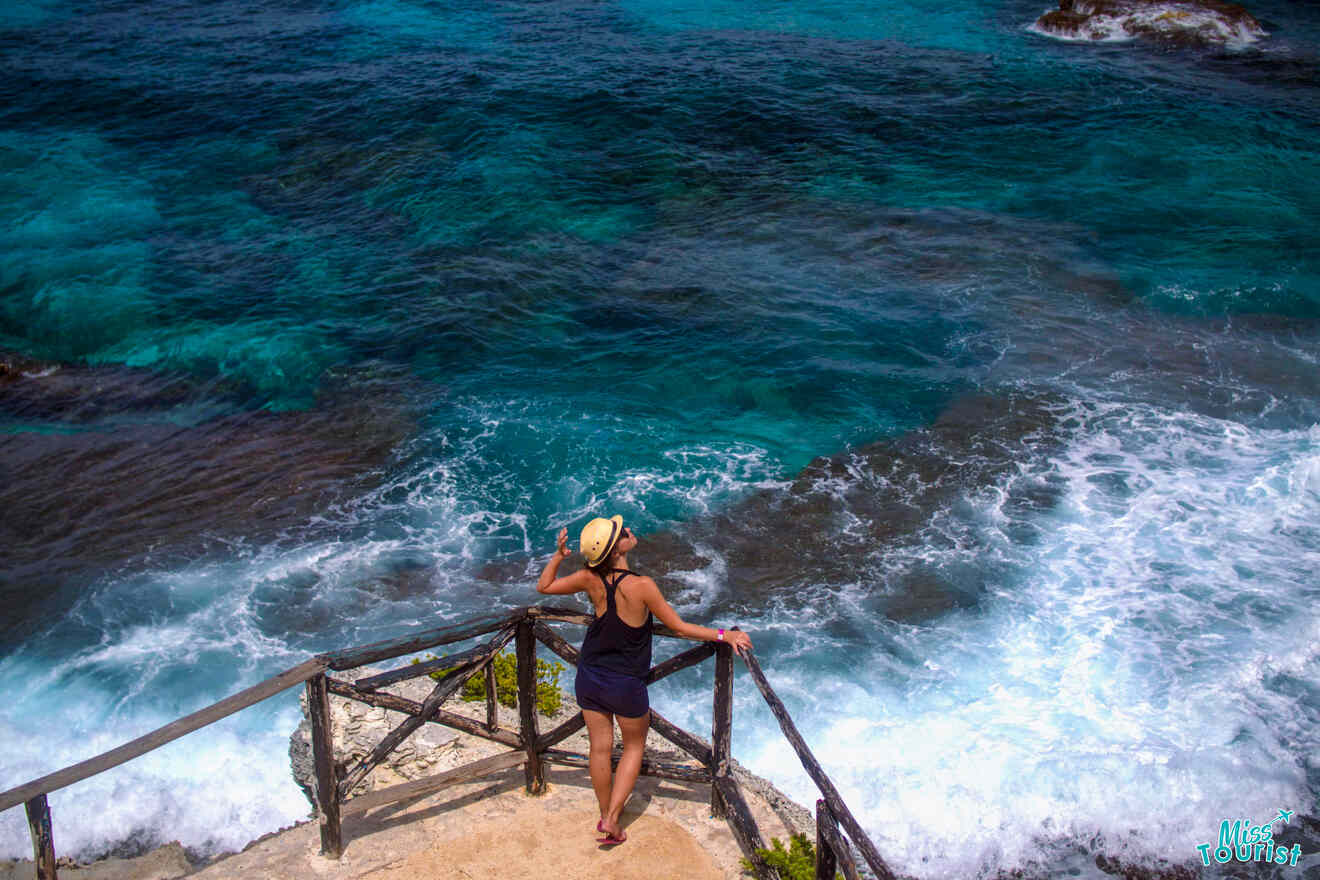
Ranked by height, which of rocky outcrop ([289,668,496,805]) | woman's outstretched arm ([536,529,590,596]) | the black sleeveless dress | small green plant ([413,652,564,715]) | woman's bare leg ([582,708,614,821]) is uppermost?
woman's outstretched arm ([536,529,590,596])

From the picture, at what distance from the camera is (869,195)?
2247cm

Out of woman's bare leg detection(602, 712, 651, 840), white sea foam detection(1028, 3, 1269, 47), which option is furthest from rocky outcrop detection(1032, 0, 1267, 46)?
woman's bare leg detection(602, 712, 651, 840)

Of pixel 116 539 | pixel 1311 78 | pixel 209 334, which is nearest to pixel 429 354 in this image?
pixel 209 334

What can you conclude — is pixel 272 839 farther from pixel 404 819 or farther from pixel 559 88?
pixel 559 88

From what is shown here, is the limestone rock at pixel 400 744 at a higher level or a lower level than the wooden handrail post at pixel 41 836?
lower

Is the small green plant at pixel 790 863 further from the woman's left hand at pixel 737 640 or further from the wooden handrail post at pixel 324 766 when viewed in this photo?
the wooden handrail post at pixel 324 766

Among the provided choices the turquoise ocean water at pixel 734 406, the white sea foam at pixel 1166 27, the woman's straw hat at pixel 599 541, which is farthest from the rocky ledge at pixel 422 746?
the white sea foam at pixel 1166 27

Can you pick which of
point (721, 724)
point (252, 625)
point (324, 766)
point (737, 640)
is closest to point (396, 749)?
point (324, 766)

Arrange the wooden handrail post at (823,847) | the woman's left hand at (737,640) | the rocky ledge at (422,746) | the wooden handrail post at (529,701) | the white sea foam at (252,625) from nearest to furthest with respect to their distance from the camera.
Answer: the wooden handrail post at (823,847)
the woman's left hand at (737,640)
the wooden handrail post at (529,701)
the rocky ledge at (422,746)
the white sea foam at (252,625)

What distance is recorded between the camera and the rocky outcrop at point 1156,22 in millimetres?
31125

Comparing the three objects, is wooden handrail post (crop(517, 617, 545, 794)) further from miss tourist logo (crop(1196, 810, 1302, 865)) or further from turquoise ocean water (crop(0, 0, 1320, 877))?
miss tourist logo (crop(1196, 810, 1302, 865))

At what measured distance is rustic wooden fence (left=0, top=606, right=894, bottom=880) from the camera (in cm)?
532

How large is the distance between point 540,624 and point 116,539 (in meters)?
9.28

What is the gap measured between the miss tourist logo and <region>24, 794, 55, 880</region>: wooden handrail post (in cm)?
882
